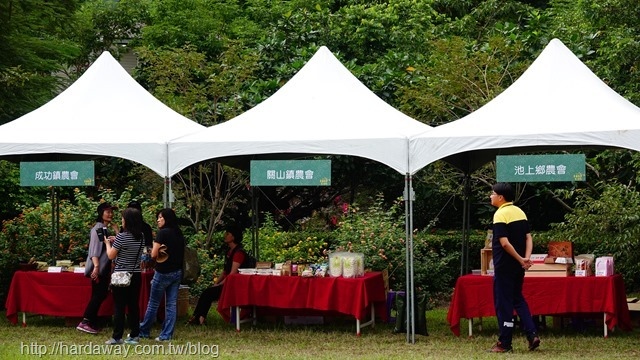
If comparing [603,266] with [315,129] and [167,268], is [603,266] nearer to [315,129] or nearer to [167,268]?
[315,129]

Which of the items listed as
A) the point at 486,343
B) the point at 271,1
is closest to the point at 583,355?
the point at 486,343

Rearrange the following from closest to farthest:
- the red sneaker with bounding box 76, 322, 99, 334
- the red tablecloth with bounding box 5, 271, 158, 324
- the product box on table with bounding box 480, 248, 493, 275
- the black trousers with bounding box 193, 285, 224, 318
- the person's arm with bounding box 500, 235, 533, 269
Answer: the person's arm with bounding box 500, 235, 533, 269 < the product box on table with bounding box 480, 248, 493, 275 < the red sneaker with bounding box 76, 322, 99, 334 < the red tablecloth with bounding box 5, 271, 158, 324 < the black trousers with bounding box 193, 285, 224, 318

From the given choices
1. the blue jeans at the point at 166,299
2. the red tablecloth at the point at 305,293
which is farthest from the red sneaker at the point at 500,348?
the blue jeans at the point at 166,299

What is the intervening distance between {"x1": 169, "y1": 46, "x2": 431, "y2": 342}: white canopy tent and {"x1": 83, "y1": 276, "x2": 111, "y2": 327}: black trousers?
1.38 metres

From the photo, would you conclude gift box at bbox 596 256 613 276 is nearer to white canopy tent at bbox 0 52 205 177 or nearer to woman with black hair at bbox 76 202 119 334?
white canopy tent at bbox 0 52 205 177

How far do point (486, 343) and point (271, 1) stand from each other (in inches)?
604

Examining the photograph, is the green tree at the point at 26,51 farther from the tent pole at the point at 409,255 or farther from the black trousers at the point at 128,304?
the tent pole at the point at 409,255

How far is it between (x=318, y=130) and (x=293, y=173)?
0.54 metres

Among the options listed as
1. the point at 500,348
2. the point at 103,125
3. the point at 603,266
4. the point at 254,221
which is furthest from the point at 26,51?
the point at 603,266

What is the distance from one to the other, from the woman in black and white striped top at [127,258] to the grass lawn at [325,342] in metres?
0.19

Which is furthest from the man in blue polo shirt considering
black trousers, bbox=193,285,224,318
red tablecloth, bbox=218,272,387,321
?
black trousers, bbox=193,285,224,318

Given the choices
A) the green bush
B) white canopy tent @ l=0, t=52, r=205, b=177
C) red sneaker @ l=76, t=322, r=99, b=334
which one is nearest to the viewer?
white canopy tent @ l=0, t=52, r=205, b=177

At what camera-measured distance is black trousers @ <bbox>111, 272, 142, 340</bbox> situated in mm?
10594

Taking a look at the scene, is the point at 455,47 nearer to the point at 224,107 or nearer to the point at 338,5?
the point at 224,107
